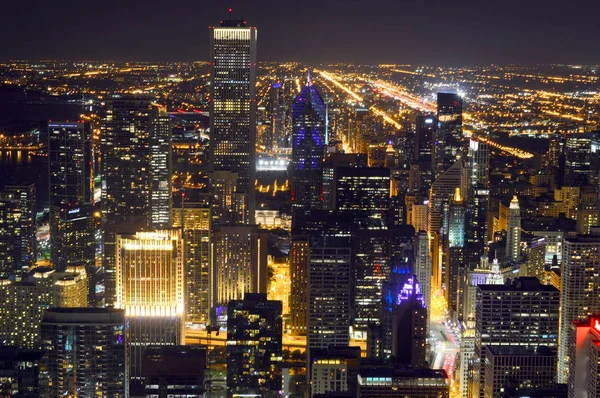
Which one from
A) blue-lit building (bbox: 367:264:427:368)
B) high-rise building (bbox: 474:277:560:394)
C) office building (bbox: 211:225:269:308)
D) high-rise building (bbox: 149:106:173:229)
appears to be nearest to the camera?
high-rise building (bbox: 474:277:560:394)

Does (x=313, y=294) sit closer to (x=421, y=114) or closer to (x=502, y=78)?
(x=502, y=78)

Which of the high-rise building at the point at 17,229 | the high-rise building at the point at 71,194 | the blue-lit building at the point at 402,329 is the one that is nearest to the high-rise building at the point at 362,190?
the high-rise building at the point at 71,194

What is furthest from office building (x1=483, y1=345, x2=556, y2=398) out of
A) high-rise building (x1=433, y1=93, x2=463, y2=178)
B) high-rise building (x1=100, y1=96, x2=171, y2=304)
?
high-rise building (x1=433, y1=93, x2=463, y2=178)

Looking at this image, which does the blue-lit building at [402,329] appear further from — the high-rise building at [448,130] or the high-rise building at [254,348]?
the high-rise building at [448,130]

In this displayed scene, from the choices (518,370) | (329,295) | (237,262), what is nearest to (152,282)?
(329,295)

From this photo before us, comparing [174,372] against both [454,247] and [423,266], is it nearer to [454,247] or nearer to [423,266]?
[423,266]

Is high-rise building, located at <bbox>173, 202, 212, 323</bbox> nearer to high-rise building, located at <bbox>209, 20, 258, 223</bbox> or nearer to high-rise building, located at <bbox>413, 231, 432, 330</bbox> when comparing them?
high-rise building, located at <bbox>413, 231, 432, 330</bbox>
